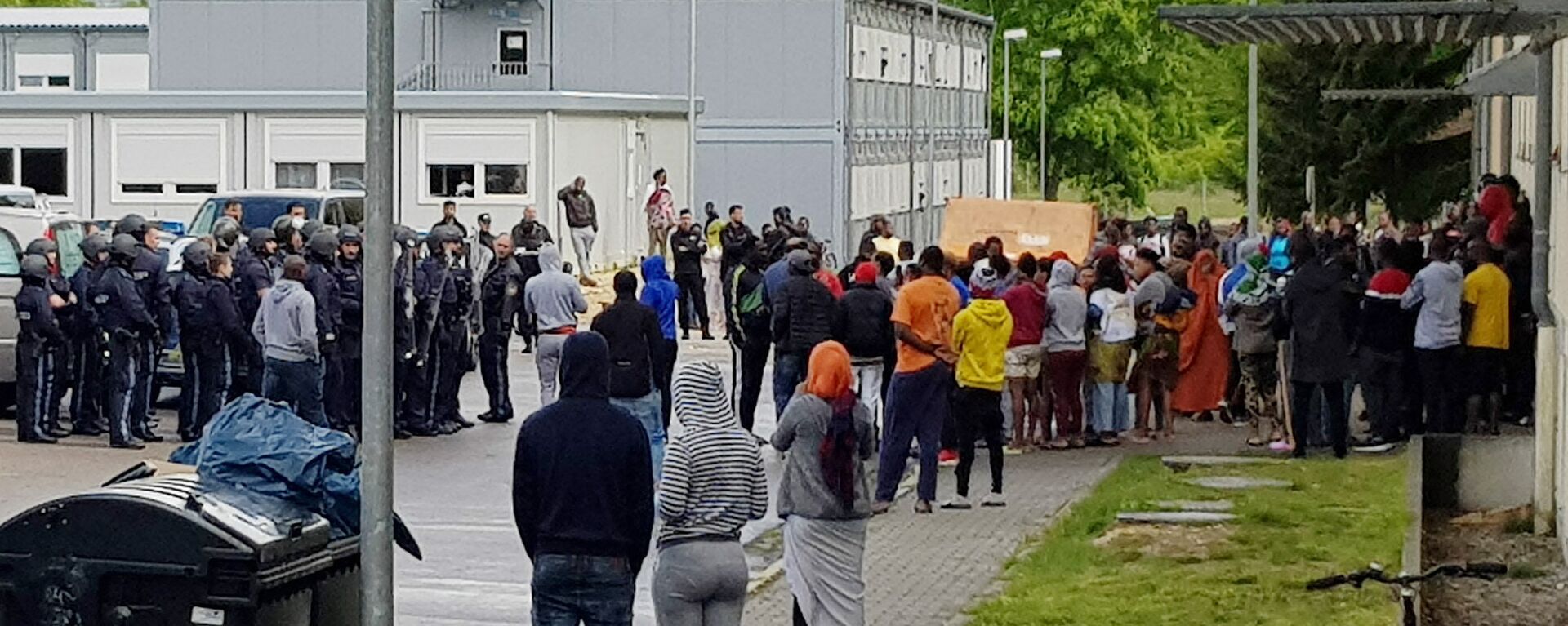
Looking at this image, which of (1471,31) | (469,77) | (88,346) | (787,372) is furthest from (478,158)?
(1471,31)

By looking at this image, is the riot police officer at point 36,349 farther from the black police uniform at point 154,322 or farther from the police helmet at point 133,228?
the police helmet at point 133,228

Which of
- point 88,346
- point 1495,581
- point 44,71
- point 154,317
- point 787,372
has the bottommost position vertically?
point 1495,581

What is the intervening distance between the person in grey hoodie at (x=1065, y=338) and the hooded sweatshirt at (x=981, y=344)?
3.32 m

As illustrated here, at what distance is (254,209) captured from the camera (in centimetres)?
3244

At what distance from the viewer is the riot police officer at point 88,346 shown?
69.0ft

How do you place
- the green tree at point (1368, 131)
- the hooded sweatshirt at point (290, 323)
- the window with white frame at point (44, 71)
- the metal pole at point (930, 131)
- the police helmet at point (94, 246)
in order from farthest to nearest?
the window with white frame at point (44, 71) → the metal pole at point (930, 131) → the green tree at point (1368, 131) → the police helmet at point (94, 246) → the hooded sweatshirt at point (290, 323)

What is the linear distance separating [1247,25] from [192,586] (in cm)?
995

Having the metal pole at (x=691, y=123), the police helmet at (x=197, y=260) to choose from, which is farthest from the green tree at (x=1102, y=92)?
the police helmet at (x=197, y=260)

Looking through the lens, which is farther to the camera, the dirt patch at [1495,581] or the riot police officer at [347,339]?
the riot police officer at [347,339]

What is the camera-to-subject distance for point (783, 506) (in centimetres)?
1160

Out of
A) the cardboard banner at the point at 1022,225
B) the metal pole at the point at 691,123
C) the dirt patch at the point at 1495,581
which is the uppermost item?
the metal pole at the point at 691,123

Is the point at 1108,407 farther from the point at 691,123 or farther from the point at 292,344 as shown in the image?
the point at 691,123

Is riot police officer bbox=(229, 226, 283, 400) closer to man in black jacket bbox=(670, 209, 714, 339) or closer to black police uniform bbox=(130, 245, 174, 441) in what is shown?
black police uniform bbox=(130, 245, 174, 441)

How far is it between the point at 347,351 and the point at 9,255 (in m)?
3.54
